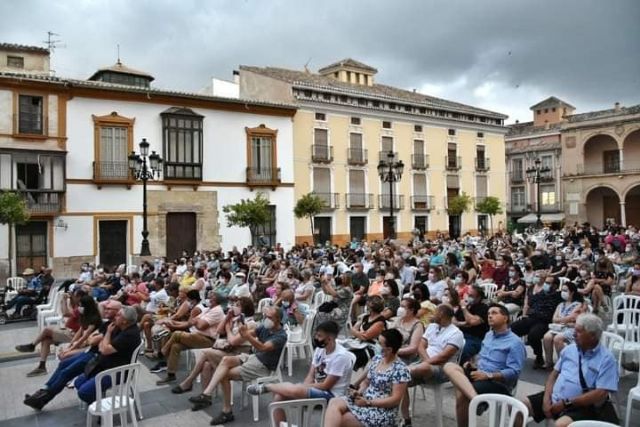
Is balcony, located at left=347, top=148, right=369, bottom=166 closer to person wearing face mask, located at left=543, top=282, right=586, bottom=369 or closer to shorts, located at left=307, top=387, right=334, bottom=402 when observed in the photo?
person wearing face mask, located at left=543, top=282, right=586, bottom=369

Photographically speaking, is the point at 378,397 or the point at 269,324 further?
the point at 269,324

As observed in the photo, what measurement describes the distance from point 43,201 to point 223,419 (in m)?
19.8

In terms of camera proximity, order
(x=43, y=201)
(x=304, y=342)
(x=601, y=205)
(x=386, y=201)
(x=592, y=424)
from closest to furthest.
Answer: (x=592, y=424) → (x=304, y=342) → (x=43, y=201) → (x=386, y=201) → (x=601, y=205)

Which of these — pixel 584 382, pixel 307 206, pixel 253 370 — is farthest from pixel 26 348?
pixel 307 206

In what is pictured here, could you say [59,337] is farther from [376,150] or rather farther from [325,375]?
[376,150]

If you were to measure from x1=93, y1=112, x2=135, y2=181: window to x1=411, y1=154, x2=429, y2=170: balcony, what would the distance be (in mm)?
17442

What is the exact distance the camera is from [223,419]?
550cm

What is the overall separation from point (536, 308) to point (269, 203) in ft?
69.2

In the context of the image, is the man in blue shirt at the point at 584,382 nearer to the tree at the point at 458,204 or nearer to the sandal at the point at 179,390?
the sandal at the point at 179,390

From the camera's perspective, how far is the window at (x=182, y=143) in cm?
2544

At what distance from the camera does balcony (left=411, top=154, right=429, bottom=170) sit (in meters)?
34.4

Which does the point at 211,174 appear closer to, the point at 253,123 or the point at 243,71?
the point at 253,123

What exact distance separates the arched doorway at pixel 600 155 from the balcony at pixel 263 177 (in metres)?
25.5

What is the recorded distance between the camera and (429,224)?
115 ft
